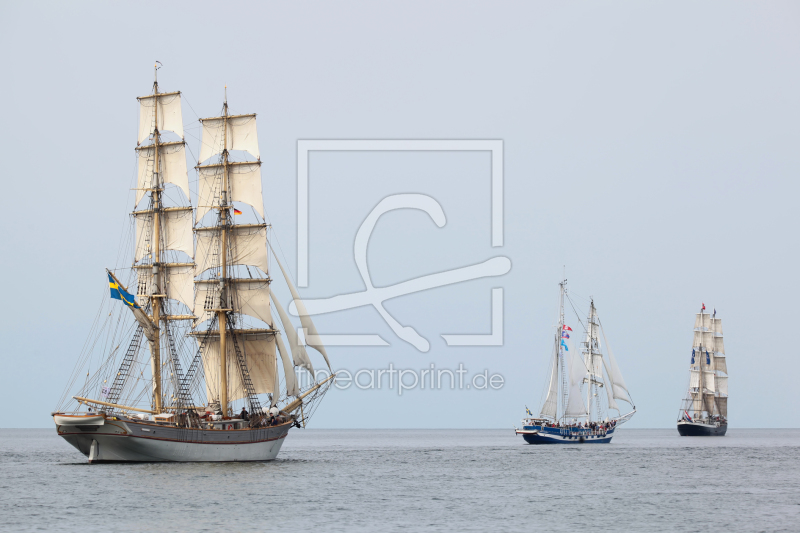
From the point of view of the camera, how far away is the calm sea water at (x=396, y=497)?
2106 inches

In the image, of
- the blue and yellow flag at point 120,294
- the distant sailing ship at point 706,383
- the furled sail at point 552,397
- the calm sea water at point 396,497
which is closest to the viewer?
the calm sea water at point 396,497

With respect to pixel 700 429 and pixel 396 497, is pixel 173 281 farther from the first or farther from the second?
pixel 700 429

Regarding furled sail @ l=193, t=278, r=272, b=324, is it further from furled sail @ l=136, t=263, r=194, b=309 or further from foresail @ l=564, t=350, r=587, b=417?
foresail @ l=564, t=350, r=587, b=417

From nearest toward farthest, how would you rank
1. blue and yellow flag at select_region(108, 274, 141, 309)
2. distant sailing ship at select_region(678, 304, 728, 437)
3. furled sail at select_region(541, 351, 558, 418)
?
1. blue and yellow flag at select_region(108, 274, 141, 309)
2. furled sail at select_region(541, 351, 558, 418)
3. distant sailing ship at select_region(678, 304, 728, 437)

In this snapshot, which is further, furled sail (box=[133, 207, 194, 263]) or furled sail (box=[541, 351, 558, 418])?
furled sail (box=[541, 351, 558, 418])

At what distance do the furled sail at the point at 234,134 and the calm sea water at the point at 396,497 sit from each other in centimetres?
2896

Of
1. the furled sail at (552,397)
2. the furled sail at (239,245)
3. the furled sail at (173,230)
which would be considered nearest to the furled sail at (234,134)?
the furled sail at (173,230)

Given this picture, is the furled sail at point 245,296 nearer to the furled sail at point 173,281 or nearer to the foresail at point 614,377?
the furled sail at point 173,281

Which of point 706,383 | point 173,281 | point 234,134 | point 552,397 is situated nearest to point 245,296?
point 173,281

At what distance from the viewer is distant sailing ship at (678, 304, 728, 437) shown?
188375mm

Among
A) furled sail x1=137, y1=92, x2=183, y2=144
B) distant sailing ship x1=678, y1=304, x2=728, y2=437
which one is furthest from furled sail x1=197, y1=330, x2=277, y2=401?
distant sailing ship x1=678, y1=304, x2=728, y2=437

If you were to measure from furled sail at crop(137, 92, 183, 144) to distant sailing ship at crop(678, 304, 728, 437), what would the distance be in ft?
413

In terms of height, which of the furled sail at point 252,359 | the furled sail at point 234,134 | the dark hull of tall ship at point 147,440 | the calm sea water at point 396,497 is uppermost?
the furled sail at point 234,134

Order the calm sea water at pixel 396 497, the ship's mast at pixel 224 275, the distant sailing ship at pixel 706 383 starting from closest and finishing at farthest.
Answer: the calm sea water at pixel 396 497 → the ship's mast at pixel 224 275 → the distant sailing ship at pixel 706 383
